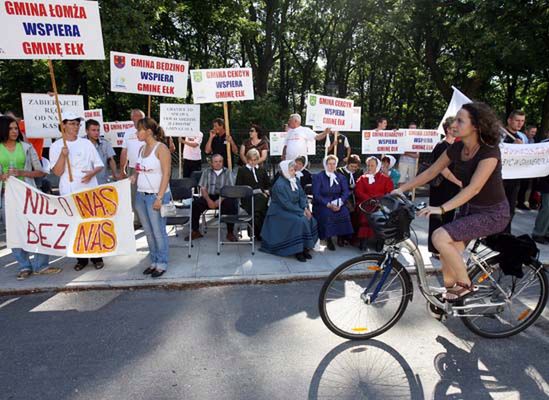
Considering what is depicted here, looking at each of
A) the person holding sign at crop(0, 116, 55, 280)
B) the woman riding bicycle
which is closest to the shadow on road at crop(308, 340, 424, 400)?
the woman riding bicycle

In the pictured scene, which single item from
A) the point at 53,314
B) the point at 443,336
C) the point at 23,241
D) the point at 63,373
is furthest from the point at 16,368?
the point at 443,336

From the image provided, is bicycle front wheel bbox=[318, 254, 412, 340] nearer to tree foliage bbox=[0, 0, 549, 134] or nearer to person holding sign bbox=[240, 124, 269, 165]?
person holding sign bbox=[240, 124, 269, 165]

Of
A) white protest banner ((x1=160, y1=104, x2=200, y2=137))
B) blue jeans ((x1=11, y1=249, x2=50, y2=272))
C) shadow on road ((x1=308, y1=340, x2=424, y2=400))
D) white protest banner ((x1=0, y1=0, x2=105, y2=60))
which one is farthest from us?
white protest banner ((x1=160, y1=104, x2=200, y2=137))

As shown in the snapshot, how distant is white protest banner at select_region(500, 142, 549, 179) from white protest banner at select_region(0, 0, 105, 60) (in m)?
5.86

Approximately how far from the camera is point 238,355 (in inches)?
130

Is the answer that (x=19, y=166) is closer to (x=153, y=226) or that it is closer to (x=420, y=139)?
(x=153, y=226)

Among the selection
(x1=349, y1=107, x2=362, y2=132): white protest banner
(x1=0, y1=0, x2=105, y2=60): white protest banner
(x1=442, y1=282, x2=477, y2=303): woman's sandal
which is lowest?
(x1=442, y1=282, x2=477, y2=303): woman's sandal

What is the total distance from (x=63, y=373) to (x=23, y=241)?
231 centimetres

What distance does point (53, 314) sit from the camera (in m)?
3.98

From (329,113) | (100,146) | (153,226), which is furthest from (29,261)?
(329,113)

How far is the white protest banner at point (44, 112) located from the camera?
6855 mm

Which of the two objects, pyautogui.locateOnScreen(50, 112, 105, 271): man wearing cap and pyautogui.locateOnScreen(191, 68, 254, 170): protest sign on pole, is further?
pyautogui.locateOnScreen(191, 68, 254, 170): protest sign on pole

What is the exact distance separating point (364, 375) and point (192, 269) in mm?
2744

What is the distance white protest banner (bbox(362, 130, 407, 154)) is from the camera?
8016 mm
